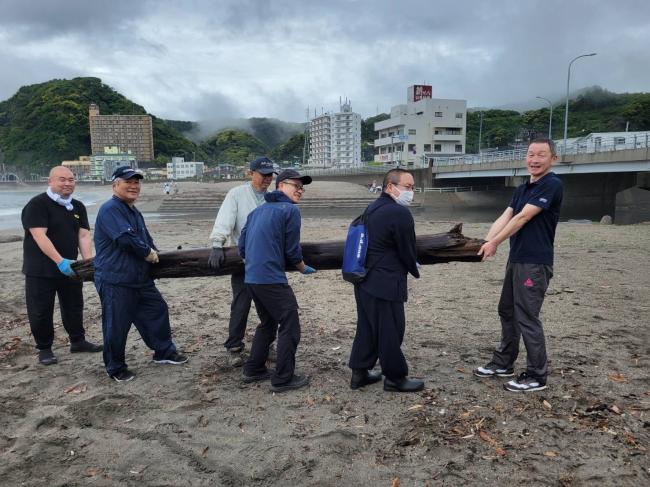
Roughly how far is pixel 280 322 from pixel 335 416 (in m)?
0.92

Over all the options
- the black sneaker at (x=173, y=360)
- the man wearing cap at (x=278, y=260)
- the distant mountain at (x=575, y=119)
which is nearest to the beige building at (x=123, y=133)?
the distant mountain at (x=575, y=119)

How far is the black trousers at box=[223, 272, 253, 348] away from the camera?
5.04m

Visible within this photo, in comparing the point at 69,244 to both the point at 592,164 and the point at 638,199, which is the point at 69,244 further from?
the point at 638,199

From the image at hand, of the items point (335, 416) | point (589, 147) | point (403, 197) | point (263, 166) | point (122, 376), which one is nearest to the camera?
point (335, 416)

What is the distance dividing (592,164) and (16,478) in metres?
30.9

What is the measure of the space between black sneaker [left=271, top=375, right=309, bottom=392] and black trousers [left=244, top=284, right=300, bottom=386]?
3 cm

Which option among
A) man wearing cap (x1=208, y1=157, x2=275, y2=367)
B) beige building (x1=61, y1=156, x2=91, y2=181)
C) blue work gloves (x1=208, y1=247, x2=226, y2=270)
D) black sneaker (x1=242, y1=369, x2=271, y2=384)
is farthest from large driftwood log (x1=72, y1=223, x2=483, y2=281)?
beige building (x1=61, y1=156, x2=91, y2=181)

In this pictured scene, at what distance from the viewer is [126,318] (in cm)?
448

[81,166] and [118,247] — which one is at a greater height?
[81,166]

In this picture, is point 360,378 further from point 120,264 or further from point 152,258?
point 120,264

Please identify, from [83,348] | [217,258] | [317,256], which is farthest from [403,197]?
[83,348]

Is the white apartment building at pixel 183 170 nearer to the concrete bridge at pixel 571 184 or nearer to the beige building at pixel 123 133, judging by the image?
the beige building at pixel 123 133

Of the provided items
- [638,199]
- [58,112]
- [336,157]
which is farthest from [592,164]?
[58,112]

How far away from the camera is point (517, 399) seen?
13.1 ft
